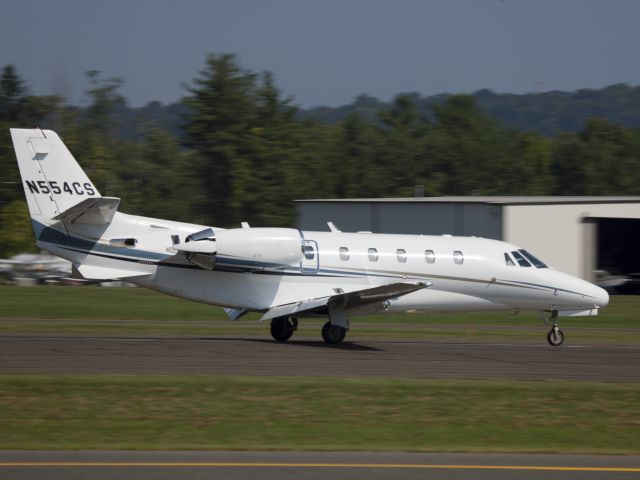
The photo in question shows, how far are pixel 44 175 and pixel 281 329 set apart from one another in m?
6.99

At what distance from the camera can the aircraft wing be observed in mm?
23156

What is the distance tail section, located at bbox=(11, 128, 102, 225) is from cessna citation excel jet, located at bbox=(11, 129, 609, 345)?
24 millimetres

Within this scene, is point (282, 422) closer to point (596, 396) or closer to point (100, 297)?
point (596, 396)

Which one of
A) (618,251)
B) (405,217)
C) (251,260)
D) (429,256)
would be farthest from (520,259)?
(618,251)

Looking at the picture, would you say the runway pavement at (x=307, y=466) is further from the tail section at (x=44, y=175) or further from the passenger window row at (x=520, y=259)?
the passenger window row at (x=520, y=259)

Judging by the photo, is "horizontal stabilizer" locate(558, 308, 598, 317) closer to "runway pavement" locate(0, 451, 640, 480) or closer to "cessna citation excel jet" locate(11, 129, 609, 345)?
"cessna citation excel jet" locate(11, 129, 609, 345)

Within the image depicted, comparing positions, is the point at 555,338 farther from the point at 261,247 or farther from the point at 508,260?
the point at 261,247

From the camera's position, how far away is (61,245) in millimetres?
23016

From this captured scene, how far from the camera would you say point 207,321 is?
1359 inches

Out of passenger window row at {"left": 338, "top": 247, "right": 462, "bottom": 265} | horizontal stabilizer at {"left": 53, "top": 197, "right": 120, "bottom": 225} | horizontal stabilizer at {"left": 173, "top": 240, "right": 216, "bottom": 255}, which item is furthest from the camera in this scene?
passenger window row at {"left": 338, "top": 247, "right": 462, "bottom": 265}

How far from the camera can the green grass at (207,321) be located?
95.7 feet

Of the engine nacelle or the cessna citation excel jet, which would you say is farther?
the engine nacelle

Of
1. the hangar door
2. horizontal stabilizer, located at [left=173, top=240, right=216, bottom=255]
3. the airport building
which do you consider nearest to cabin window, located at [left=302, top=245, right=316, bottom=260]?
horizontal stabilizer, located at [left=173, top=240, right=216, bottom=255]

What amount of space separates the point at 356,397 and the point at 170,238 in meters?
9.05
